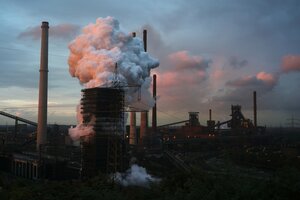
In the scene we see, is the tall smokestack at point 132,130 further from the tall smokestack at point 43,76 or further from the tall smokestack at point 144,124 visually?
the tall smokestack at point 43,76

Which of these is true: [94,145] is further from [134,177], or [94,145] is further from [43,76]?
[43,76]

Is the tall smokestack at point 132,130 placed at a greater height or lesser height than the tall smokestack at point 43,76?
lesser


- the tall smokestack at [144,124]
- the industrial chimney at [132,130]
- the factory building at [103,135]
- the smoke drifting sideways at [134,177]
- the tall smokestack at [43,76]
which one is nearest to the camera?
the smoke drifting sideways at [134,177]

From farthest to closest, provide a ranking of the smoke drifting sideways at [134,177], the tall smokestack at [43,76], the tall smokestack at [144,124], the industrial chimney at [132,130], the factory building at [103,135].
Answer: the tall smokestack at [144,124], the industrial chimney at [132,130], the tall smokestack at [43,76], the factory building at [103,135], the smoke drifting sideways at [134,177]

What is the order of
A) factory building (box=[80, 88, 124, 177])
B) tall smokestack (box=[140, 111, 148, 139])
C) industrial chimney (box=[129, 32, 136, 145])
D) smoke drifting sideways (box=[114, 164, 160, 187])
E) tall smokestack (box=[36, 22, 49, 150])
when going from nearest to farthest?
smoke drifting sideways (box=[114, 164, 160, 187]) → factory building (box=[80, 88, 124, 177]) → tall smokestack (box=[36, 22, 49, 150]) → industrial chimney (box=[129, 32, 136, 145]) → tall smokestack (box=[140, 111, 148, 139])

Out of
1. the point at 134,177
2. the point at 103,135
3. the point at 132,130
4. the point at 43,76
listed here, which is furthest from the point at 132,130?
the point at 134,177

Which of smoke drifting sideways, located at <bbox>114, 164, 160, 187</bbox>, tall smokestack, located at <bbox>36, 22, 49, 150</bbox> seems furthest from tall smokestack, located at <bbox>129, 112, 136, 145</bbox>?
smoke drifting sideways, located at <bbox>114, 164, 160, 187</bbox>

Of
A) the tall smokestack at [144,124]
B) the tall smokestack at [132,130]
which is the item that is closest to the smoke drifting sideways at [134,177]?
the tall smokestack at [132,130]

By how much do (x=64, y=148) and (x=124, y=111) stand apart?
47.8 feet

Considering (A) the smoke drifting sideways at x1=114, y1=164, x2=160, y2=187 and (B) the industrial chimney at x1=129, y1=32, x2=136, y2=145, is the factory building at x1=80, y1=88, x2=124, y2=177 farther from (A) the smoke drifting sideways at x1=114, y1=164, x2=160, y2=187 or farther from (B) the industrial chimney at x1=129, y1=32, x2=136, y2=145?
(B) the industrial chimney at x1=129, y1=32, x2=136, y2=145

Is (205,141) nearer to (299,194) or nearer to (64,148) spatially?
(64,148)

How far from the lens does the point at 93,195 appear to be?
13.7 meters

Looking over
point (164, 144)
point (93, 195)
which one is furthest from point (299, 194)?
point (164, 144)

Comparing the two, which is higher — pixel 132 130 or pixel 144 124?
pixel 144 124
